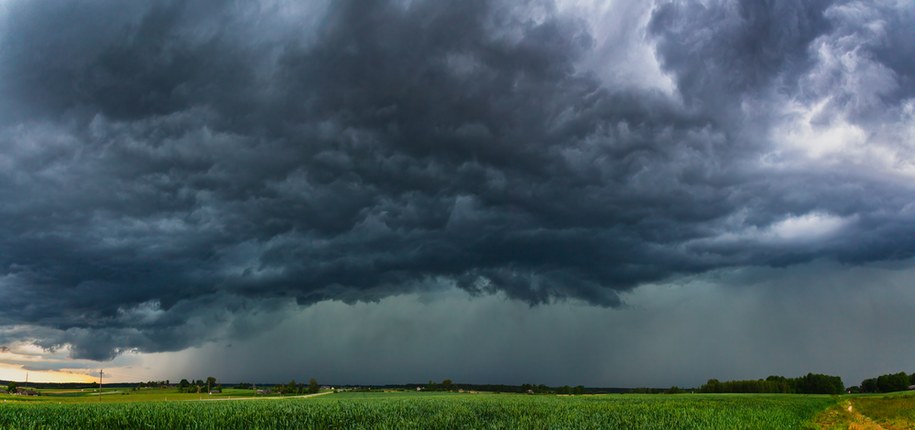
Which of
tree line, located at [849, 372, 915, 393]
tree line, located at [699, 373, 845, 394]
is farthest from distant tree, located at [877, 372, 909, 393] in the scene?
tree line, located at [699, 373, 845, 394]

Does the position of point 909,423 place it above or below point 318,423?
below

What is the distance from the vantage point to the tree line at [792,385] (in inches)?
7096

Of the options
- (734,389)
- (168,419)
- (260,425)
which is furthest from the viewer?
(734,389)

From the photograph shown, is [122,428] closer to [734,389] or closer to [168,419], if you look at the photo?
[168,419]

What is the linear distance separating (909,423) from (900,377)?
575ft


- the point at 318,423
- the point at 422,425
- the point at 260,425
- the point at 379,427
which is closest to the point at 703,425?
the point at 422,425

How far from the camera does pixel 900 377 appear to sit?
17350 cm

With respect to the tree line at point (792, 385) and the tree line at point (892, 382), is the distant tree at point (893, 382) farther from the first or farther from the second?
the tree line at point (792, 385)

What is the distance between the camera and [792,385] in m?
189

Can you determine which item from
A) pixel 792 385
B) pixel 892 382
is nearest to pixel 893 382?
pixel 892 382

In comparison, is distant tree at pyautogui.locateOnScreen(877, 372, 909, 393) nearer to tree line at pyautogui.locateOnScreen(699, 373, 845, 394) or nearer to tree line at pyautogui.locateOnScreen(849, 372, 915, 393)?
tree line at pyautogui.locateOnScreen(849, 372, 915, 393)

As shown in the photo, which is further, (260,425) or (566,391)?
(566,391)

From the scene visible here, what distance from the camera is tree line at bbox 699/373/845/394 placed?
180250 millimetres

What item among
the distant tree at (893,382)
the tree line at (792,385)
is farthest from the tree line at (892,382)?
the tree line at (792,385)
